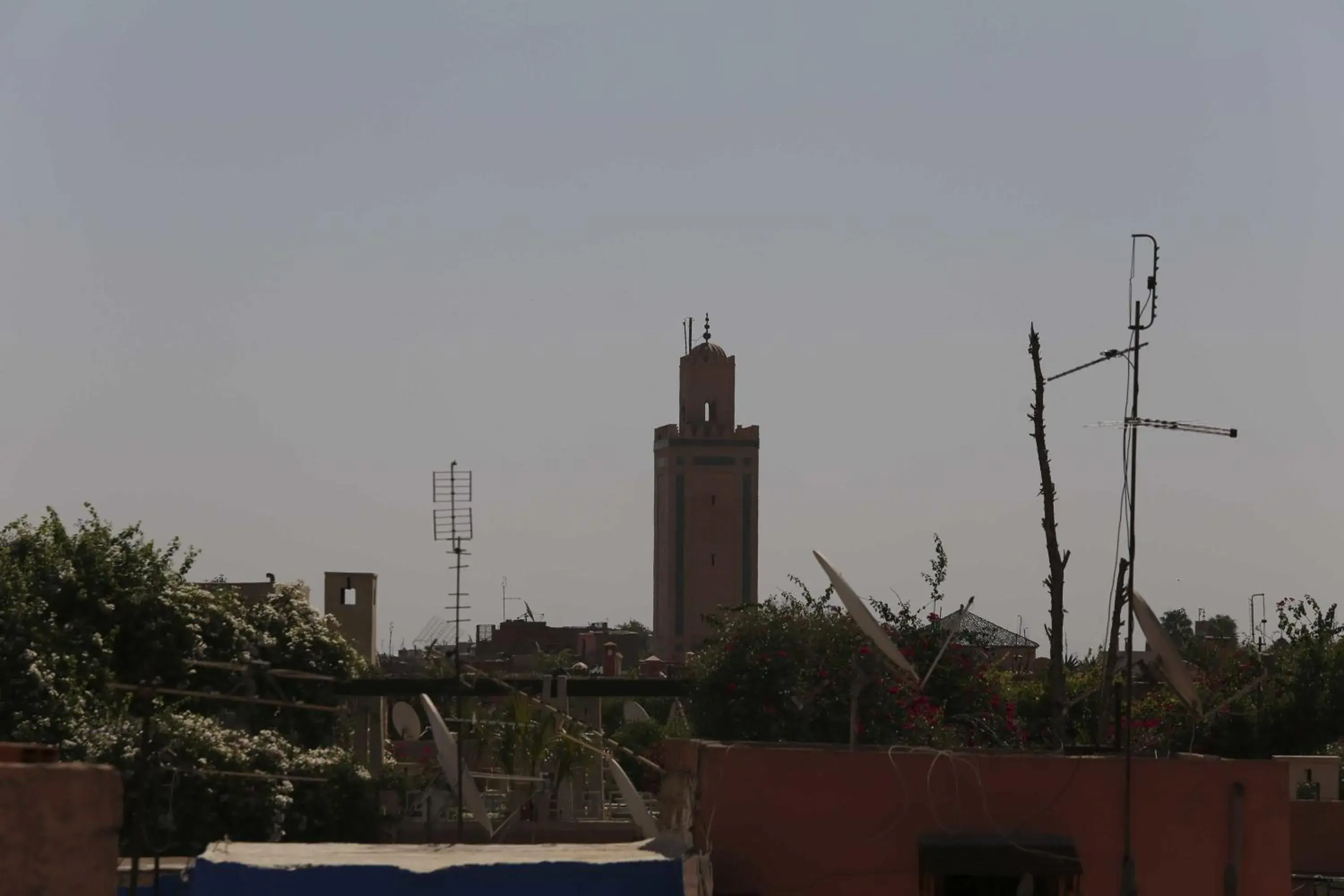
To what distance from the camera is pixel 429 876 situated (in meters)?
8.54

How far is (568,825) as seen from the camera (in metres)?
23.3

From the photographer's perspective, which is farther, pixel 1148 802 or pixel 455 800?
pixel 455 800

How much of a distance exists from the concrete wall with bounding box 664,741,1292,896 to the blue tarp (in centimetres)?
67

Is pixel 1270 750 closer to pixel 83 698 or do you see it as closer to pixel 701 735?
pixel 701 735

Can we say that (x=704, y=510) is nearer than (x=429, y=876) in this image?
No

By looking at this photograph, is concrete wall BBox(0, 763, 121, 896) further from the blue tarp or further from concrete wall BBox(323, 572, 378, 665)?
concrete wall BBox(323, 572, 378, 665)

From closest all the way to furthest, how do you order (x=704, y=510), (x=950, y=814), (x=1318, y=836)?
(x=950, y=814)
(x=1318, y=836)
(x=704, y=510)

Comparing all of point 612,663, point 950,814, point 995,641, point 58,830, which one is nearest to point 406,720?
point 950,814

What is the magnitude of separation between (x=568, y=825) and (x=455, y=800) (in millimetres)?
1996

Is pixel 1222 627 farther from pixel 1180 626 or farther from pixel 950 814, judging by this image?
pixel 950 814

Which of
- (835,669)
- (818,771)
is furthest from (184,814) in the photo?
(818,771)

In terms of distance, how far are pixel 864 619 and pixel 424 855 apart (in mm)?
3322

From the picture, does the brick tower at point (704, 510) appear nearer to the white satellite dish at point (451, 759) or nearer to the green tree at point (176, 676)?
the green tree at point (176, 676)

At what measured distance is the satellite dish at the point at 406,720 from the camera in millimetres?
22828
